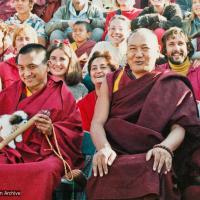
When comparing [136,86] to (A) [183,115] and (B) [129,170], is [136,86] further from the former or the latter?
(B) [129,170]

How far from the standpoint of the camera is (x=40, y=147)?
4.07 metres

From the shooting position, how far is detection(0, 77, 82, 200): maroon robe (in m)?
3.74

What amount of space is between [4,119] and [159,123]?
112cm

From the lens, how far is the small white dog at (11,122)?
4148mm

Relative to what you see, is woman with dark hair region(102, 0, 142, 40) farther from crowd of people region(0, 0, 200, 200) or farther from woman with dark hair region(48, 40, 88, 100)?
crowd of people region(0, 0, 200, 200)

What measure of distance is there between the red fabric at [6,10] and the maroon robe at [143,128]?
4.12 metres

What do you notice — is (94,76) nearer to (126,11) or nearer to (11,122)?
(11,122)

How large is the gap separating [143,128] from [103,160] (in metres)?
0.33

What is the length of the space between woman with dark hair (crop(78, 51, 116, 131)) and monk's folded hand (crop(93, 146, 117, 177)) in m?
1.12

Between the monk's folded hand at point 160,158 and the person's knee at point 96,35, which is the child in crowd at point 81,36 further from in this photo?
the monk's folded hand at point 160,158

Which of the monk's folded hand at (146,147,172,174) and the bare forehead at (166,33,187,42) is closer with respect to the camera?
the monk's folded hand at (146,147,172,174)

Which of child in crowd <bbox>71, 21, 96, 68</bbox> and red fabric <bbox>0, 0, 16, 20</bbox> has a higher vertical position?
red fabric <bbox>0, 0, 16, 20</bbox>

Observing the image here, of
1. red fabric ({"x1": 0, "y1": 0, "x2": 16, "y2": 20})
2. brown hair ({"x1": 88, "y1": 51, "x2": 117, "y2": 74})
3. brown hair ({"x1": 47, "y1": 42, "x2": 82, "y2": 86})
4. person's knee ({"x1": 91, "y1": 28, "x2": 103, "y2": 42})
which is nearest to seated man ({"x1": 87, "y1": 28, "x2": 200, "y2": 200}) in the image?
brown hair ({"x1": 88, "y1": 51, "x2": 117, "y2": 74})

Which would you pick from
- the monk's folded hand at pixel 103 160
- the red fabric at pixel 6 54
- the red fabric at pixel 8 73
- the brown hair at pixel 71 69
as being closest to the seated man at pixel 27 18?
the red fabric at pixel 6 54
